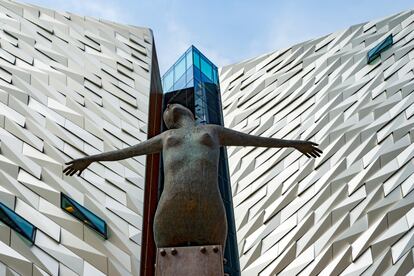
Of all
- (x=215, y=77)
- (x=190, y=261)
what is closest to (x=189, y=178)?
(x=190, y=261)

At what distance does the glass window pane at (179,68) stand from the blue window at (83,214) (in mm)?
16223

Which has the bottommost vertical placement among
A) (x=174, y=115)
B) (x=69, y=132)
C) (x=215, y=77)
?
(x=174, y=115)

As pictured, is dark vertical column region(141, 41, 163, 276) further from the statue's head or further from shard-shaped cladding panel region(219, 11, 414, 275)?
the statue's head

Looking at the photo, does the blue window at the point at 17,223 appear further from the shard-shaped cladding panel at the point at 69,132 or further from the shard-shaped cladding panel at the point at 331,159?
the shard-shaped cladding panel at the point at 331,159

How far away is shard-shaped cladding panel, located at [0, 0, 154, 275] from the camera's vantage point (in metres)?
16.9

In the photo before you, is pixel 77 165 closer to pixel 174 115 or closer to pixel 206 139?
pixel 174 115

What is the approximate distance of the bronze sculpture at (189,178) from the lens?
504 cm

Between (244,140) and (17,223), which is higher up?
(17,223)

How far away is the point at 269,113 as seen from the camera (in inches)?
1070

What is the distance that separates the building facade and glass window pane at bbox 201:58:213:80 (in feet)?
6.02

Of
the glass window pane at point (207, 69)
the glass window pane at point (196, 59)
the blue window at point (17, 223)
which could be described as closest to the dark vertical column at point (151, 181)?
the glass window pane at point (196, 59)

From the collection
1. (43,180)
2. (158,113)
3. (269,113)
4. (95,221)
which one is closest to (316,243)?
(95,221)

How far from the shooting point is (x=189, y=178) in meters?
5.20

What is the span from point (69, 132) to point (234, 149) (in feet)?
23.6
